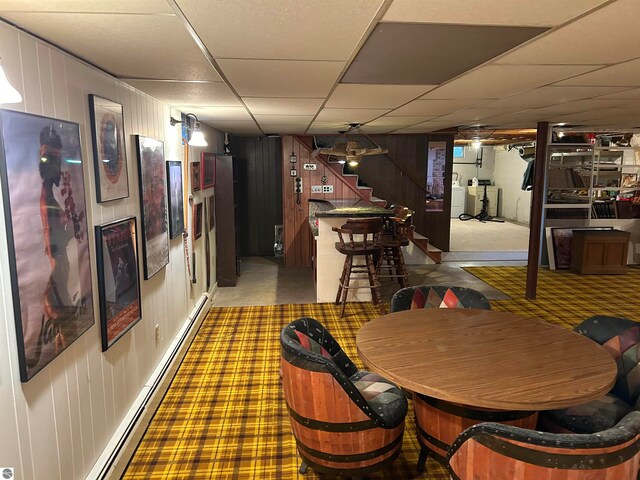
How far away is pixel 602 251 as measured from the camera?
6805mm

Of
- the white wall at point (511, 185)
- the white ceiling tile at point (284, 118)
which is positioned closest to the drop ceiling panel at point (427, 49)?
the white ceiling tile at point (284, 118)

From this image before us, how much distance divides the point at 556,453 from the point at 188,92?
9.43 feet

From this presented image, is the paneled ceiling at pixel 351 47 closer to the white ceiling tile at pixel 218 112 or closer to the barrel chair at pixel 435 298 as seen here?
the white ceiling tile at pixel 218 112

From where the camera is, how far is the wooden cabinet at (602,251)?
6.75m

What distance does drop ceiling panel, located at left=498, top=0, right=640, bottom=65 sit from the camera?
1548 mm

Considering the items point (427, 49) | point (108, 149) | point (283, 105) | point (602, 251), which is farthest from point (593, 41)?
point (602, 251)

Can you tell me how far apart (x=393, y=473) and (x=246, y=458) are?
0.84m

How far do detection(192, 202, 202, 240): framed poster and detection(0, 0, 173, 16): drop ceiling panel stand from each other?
3.35 metres

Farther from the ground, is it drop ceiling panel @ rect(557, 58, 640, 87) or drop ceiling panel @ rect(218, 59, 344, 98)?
drop ceiling panel @ rect(557, 58, 640, 87)

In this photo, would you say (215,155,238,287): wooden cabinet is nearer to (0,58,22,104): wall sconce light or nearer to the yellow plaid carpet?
the yellow plaid carpet

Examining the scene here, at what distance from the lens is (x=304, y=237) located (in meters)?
7.46

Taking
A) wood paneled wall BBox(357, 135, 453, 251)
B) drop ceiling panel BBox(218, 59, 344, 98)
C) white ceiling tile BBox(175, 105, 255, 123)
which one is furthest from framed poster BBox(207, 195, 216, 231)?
wood paneled wall BBox(357, 135, 453, 251)

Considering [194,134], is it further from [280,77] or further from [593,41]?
[593,41]

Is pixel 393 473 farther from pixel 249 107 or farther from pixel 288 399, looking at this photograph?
pixel 249 107
